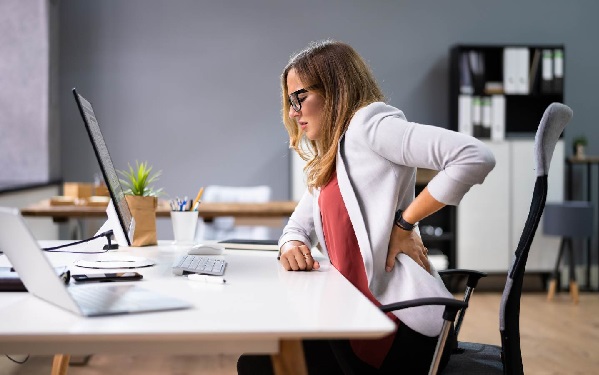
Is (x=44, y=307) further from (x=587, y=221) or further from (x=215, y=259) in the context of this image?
(x=587, y=221)

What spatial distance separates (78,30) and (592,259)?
4.63 meters

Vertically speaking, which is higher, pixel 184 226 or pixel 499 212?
pixel 184 226

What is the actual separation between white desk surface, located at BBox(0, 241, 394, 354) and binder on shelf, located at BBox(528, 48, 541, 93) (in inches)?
199

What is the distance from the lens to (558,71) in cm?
612

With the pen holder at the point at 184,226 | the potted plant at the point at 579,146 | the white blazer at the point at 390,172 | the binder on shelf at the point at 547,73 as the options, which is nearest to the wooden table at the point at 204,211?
the pen holder at the point at 184,226

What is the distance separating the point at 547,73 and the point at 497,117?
521 mm

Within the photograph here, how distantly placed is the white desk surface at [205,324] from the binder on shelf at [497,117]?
4839 millimetres

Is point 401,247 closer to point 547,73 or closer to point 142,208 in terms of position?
point 142,208

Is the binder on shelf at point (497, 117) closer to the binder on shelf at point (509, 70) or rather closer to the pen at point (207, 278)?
the binder on shelf at point (509, 70)

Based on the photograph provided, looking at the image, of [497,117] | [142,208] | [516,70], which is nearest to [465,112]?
[497,117]

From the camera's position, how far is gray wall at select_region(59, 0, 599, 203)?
6227 millimetres

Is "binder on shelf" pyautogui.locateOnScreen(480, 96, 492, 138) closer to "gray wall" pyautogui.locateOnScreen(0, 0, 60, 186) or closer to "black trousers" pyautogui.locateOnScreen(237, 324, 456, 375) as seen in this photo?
"gray wall" pyautogui.locateOnScreen(0, 0, 60, 186)

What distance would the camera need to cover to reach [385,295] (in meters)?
1.81

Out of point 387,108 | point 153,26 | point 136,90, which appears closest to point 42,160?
point 136,90
